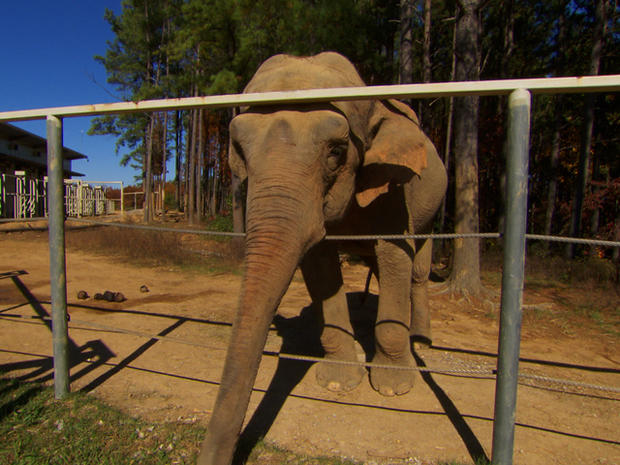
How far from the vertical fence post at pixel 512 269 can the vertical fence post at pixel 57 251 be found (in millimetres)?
2918

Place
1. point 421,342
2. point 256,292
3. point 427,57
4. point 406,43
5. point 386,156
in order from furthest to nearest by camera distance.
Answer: point 427,57
point 406,43
point 421,342
point 386,156
point 256,292

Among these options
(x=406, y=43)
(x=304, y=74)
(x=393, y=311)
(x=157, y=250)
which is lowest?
(x=157, y=250)

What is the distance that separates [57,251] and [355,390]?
2598mm

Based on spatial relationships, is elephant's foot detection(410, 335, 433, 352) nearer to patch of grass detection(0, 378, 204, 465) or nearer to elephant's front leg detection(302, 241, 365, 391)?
elephant's front leg detection(302, 241, 365, 391)

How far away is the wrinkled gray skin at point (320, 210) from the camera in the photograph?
73.6 inches

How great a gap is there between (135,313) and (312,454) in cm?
378

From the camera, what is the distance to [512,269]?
195 centimetres

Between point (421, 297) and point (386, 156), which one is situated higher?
point (386, 156)

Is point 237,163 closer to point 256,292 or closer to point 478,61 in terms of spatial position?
point 256,292

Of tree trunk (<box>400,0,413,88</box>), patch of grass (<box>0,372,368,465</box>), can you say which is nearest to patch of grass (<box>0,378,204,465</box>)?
patch of grass (<box>0,372,368,465</box>)

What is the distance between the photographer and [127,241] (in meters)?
11.8

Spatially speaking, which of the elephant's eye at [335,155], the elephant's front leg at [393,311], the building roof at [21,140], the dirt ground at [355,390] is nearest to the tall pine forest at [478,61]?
the dirt ground at [355,390]

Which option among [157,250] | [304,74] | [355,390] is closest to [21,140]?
[157,250]

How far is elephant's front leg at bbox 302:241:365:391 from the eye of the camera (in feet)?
11.0
